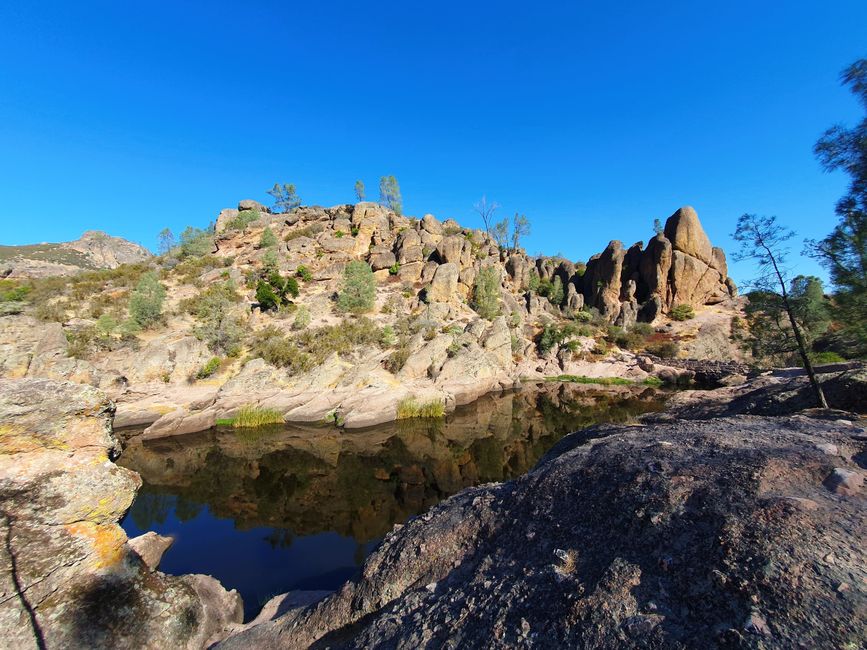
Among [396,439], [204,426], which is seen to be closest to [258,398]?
[204,426]

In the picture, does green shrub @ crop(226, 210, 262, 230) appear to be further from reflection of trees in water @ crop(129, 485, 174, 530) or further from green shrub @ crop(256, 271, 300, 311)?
reflection of trees in water @ crop(129, 485, 174, 530)

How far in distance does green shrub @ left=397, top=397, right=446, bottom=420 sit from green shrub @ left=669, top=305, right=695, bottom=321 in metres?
43.5

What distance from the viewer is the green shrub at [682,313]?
50.4 metres

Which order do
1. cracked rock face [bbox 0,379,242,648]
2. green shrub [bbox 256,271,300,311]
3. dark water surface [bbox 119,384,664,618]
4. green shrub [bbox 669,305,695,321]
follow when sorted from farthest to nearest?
green shrub [bbox 669,305,695,321] < green shrub [bbox 256,271,300,311] < dark water surface [bbox 119,384,664,618] < cracked rock face [bbox 0,379,242,648]

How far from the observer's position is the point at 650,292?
2143 inches

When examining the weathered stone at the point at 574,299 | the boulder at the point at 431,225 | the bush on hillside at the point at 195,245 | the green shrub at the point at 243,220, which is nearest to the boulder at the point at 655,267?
the weathered stone at the point at 574,299

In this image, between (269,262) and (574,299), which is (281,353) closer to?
(269,262)

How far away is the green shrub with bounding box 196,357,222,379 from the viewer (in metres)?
25.6

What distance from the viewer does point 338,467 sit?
1638 cm

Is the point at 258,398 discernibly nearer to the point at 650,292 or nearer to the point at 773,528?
the point at 773,528

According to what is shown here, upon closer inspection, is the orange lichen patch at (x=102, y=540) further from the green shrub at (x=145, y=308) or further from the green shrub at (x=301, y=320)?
the green shrub at (x=145, y=308)

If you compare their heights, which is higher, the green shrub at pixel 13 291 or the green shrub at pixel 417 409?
the green shrub at pixel 13 291

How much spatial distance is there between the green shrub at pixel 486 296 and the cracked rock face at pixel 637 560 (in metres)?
37.5

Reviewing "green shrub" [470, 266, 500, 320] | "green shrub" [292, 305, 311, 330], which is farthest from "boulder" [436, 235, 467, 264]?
"green shrub" [292, 305, 311, 330]
